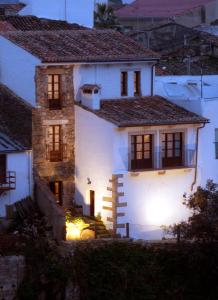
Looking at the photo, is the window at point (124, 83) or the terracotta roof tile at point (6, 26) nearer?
the window at point (124, 83)

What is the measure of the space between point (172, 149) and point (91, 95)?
3177mm

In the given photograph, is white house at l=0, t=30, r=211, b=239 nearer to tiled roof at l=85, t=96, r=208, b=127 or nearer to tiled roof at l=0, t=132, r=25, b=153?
tiled roof at l=85, t=96, r=208, b=127

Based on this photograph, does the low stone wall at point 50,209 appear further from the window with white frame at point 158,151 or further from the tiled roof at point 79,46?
the tiled roof at point 79,46

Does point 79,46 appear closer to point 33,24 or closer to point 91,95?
point 91,95

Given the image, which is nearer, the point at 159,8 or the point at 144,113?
the point at 144,113

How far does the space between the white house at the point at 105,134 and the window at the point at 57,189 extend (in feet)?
0.15

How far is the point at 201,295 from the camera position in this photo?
122ft

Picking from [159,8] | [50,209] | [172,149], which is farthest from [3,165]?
[159,8]

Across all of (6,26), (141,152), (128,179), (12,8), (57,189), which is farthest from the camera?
(12,8)

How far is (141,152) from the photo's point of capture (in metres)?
40.0

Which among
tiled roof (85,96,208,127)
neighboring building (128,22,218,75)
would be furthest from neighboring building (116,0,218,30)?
tiled roof (85,96,208,127)

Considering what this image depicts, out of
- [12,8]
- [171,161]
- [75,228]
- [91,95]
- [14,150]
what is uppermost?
[12,8]

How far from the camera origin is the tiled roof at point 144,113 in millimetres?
39531

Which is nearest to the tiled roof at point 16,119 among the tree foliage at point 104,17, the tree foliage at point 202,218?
the tree foliage at point 202,218
